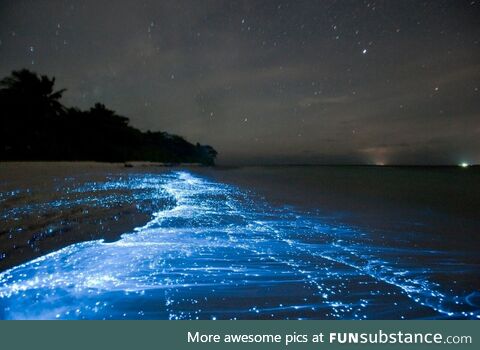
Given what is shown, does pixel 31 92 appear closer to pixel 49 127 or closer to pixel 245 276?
pixel 49 127

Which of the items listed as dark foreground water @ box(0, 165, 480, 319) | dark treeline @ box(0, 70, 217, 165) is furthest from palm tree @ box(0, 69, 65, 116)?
dark foreground water @ box(0, 165, 480, 319)

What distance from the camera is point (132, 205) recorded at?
6.85 metres

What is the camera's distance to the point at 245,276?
3.23 metres

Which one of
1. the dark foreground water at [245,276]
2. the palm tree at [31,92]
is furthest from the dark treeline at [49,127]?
the dark foreground water at [245,276]

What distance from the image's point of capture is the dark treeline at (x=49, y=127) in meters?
23.8

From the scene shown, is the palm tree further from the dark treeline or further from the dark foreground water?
the dark foreground water

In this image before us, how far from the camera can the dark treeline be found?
77.9ft

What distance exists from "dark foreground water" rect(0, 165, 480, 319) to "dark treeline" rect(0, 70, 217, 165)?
77.1ft

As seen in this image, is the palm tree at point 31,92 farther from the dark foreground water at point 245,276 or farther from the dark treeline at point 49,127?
the dark foreground water at point 245,276

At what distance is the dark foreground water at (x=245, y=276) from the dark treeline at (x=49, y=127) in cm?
2349

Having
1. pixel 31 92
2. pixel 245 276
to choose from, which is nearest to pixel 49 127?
pixel 31 92

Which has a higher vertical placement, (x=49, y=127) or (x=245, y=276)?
(x=49, y=127)

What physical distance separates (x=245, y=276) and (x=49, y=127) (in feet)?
104
